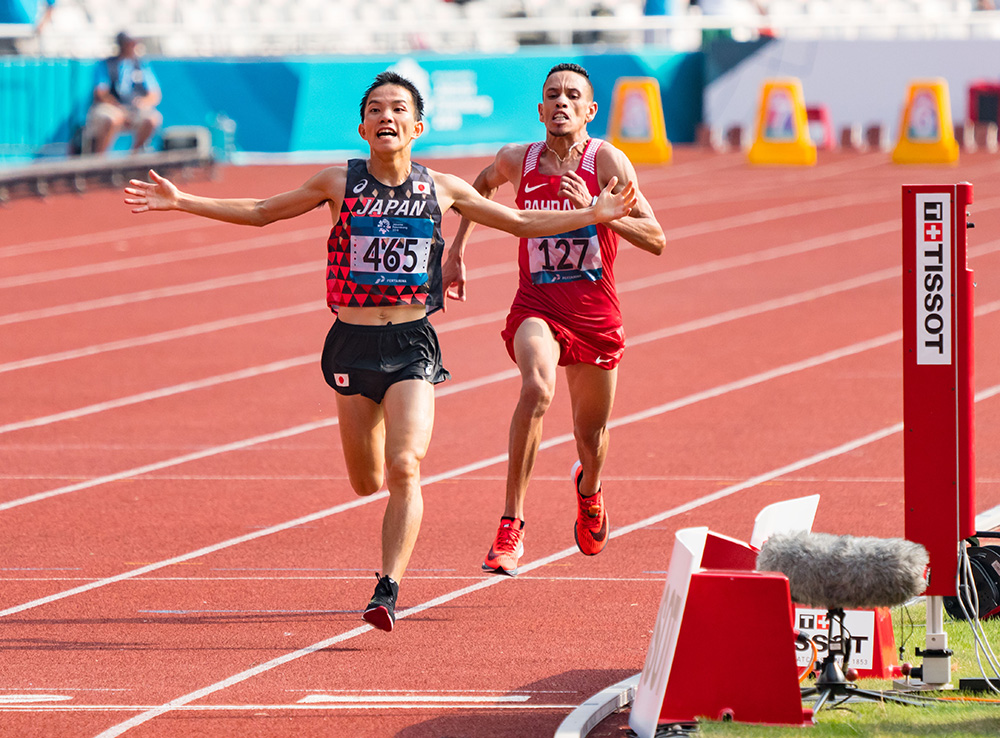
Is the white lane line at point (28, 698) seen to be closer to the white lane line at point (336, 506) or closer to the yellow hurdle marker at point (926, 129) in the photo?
the white lane line at point (336, 506)

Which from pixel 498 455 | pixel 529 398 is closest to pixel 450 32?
pixel 498 455

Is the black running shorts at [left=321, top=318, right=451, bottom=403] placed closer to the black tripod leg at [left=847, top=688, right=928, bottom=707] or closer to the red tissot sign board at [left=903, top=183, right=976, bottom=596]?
the red tissot sign board at [left=903, top=183, right=976, bottom=596]

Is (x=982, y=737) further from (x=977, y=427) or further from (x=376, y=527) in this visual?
(x=977, y=427)

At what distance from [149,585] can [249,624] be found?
837 millimetres

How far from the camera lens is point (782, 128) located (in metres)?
25.6

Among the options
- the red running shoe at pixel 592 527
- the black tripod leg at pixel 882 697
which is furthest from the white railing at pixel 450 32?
the black tripod leg at pixel 882 697

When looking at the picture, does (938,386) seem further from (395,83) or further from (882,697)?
(395,83)

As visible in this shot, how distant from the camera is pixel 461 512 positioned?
8578mm

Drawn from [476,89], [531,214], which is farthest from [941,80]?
[531,214]

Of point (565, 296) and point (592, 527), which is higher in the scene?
point (565, 296)

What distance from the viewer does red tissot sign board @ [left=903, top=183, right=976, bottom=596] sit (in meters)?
5.21

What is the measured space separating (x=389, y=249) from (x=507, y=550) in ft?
4.33

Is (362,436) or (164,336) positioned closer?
(362,436)

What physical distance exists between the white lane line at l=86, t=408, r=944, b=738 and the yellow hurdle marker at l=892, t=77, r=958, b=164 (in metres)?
15.2
